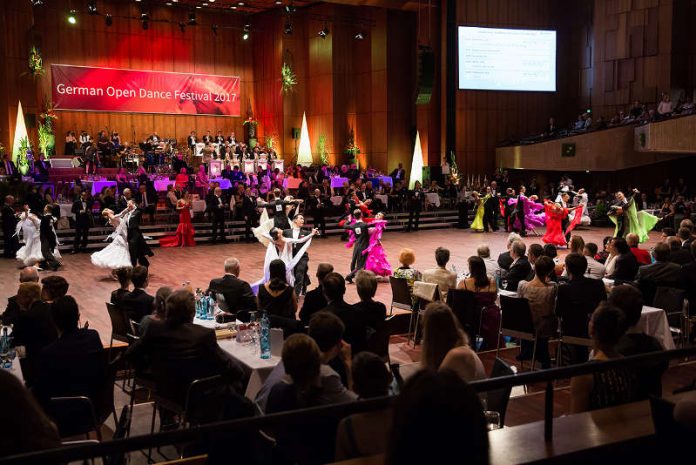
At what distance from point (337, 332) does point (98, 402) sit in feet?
4.89

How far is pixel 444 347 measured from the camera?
11.9 ft

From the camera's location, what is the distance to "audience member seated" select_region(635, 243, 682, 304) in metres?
6.56

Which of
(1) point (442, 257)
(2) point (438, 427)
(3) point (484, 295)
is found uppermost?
(2) point (438, 427)

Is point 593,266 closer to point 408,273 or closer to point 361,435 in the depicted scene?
point 408,273

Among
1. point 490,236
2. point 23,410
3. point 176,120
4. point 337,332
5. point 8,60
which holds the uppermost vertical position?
point 8,60

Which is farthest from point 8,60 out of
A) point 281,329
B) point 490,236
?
point 281,329

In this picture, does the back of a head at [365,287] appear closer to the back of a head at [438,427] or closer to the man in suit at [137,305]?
the man in suit at [137,305]

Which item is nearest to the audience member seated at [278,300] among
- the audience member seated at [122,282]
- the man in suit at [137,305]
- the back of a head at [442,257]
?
the man in suit at [137,305]

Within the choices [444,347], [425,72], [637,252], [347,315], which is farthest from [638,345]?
[425,72]

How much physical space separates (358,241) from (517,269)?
12.9ft

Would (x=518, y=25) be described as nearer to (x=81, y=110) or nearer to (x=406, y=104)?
(x=406, y=104)

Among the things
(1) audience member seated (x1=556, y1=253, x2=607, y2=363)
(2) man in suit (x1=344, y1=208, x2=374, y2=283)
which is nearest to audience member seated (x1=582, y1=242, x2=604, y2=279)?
(1) audience member seated (x1=556, y1=253, x2=607, y2=363)

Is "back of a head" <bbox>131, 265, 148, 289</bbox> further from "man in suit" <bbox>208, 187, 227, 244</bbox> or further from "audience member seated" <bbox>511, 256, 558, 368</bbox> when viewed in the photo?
"man in suit" <bbox>208, 187, 227, 244</bbox>

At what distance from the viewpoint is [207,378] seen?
4.03 m
